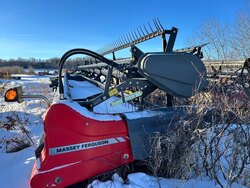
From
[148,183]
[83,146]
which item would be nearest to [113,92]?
[83,146]

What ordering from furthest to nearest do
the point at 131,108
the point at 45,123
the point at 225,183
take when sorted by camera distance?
the point at 131,108, the point at 225,183, the point at 45,123

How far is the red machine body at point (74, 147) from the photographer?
7.16ft

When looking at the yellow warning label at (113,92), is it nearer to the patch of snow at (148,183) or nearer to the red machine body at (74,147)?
the red machine body at (74,147)

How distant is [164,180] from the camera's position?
7.98 ft

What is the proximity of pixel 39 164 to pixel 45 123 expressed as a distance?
0.39m

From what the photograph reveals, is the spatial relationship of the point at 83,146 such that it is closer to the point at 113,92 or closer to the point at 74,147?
→ the point at 74,147

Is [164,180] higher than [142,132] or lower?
lower

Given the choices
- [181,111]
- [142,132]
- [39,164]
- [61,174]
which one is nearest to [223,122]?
[181,111]

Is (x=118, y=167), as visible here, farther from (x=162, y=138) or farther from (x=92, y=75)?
(x=92, y=75)

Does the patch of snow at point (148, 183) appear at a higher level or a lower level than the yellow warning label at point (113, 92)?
lower

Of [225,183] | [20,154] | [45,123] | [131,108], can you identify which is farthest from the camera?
[20,154]

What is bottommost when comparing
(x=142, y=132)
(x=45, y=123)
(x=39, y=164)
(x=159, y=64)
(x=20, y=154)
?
(x=20, y=154)

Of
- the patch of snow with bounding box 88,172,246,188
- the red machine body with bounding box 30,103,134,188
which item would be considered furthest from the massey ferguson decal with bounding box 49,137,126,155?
the patch of snow with bounding box 88,172,246,188

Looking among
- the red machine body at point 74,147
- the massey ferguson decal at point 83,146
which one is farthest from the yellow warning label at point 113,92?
the massey ferguson decal at point 83,146
